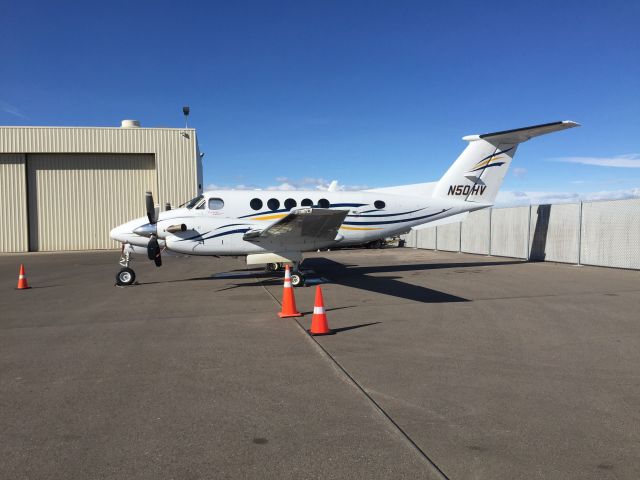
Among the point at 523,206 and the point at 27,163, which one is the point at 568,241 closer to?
the point at 523,206

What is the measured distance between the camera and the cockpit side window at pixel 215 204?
13.0 m

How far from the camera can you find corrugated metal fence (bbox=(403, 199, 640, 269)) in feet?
53.0

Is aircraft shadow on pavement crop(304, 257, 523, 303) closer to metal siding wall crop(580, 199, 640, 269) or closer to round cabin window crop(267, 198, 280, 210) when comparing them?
round cabin window crop(267, 198, 280, 210)

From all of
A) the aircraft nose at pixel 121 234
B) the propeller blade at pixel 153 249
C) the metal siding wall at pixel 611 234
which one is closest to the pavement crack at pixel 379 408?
the propeller blade at pixel 153 249

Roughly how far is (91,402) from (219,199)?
929 centimetres

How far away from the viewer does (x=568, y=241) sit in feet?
60.8

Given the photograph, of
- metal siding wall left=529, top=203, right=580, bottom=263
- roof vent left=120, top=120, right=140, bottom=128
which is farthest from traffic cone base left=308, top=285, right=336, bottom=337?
roof vent left=120, top=120, right=140, bottom=128

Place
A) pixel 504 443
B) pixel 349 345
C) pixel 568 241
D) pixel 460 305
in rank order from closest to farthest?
pixel 504 443 → pixel 349 345 → pixel 460 305 → pixel 568 241

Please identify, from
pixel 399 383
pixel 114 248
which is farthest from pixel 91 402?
pixel 114 248

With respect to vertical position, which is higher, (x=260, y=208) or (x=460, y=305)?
(x=260, y=208)

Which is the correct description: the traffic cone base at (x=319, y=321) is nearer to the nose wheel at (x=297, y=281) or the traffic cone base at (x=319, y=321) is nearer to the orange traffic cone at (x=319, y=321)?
the orange traffic cone at (x=319, y=321)

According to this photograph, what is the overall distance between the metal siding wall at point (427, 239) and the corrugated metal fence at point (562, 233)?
2985 millimetres

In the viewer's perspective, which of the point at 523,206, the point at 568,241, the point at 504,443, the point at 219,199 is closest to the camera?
the point at 504,443

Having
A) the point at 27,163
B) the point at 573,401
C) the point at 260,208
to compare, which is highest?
the point at 27,163
